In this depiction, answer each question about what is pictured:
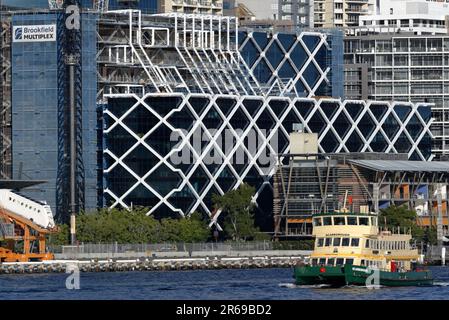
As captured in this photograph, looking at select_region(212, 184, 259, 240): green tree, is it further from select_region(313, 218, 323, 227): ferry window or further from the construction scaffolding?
select_region(313, 218, 323, 227): ferry window

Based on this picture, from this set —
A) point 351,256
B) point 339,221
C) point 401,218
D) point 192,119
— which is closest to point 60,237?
point 192,119

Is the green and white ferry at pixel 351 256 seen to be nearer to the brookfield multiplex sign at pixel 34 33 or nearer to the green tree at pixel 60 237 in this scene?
the green tree at pixel 60 237

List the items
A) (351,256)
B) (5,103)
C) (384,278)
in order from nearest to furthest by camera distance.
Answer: (384,278), (351,256), (5,103)

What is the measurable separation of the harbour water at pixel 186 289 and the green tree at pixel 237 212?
4716cm

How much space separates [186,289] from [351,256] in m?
10.4

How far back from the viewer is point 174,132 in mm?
173750

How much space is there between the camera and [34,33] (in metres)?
174

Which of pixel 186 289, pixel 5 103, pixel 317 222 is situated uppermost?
pixel 5 103

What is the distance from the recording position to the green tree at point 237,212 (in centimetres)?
17212

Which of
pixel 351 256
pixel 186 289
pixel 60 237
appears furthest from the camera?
pixel 60 237

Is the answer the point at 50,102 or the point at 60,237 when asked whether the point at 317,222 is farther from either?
the point at 50,102
